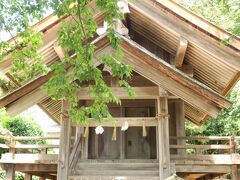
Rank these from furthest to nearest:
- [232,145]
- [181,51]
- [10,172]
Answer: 1. [10,172]
2. [181,51]
3. [232,145]

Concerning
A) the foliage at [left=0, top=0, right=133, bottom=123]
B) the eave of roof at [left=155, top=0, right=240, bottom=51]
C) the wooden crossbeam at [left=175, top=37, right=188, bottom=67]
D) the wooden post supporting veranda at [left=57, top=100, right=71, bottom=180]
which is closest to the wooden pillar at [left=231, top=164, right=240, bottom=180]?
the eave of roof at [left=155, top=0, right=240, bottom=51]

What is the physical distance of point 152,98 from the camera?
805 centimetres

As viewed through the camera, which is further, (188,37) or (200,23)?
(188,37)

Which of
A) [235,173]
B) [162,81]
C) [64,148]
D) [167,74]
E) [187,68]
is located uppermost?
[187,68]

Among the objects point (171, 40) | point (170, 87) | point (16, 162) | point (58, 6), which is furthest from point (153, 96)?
point (16, 162)

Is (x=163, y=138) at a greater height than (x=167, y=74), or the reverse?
(x=167, y=74)

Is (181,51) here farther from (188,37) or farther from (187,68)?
(187,68)

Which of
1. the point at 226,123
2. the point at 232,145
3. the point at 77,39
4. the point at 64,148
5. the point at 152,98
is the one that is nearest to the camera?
the point at 77,39

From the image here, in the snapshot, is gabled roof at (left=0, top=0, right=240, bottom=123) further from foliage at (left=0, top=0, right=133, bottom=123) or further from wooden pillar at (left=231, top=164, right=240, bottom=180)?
foliage at (left=0, top=0, right=133, bottom=123)

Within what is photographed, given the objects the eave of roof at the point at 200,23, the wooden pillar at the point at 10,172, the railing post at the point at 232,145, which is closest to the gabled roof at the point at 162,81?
the eave of roof at the point at 200,23

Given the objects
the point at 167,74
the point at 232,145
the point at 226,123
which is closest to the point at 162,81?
the point at 167,74

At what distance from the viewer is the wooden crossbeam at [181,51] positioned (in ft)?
28.3

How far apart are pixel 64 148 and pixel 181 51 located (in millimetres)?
4083

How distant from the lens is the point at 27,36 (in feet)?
17.1
